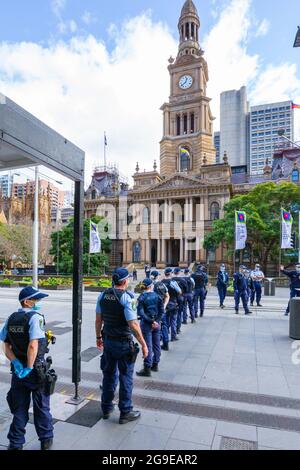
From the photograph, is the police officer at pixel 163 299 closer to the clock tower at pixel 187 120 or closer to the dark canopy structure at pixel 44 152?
the dark canopy structure at pixel 44 152

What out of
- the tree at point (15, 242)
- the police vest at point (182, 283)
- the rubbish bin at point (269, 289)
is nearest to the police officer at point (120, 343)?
the police vest at point (182, 283)

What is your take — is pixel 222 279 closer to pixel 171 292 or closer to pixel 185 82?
pixel 171 292

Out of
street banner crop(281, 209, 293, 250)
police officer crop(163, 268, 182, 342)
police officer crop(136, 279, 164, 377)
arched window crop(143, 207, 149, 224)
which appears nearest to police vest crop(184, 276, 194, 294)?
police officer crop(163, 268, 182, 342)

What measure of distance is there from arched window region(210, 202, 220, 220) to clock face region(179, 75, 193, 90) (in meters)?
25.6

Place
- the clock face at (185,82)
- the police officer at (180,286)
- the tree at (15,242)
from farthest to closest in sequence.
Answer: the clock face at (185,82) < the tree at (15,242) < the police officer at (180,286)

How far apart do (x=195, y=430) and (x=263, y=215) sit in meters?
30.2

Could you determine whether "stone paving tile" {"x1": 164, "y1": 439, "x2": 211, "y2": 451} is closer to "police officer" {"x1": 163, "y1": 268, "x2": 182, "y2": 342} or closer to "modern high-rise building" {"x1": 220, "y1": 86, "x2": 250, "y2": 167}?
"police officer" {"x1": 163, "y1": 268, "x2": 182, "y2": 342}

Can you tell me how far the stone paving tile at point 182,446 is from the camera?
3.50 m

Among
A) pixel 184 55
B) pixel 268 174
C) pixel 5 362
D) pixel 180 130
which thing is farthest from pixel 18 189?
pixel 5 362

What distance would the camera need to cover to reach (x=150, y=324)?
19.4ft

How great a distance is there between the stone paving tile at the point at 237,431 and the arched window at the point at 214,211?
44138 millimetres

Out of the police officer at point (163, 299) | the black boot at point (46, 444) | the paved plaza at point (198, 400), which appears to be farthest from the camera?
the police officer at point (163, 299)
